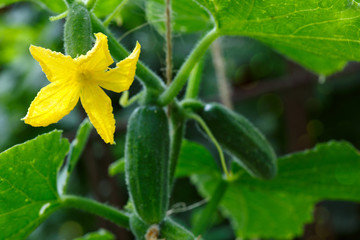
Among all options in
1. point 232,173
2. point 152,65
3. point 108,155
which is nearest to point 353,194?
point 232,173

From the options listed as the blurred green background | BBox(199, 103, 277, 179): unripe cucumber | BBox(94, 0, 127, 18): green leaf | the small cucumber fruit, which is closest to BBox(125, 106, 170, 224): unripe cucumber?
the small cucumber fruit

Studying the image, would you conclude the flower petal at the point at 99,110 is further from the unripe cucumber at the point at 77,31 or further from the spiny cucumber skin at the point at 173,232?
the spiny cucumber skin at the point at 173,232

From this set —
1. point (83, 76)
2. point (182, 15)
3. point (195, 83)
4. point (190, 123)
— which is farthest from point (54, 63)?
point (190, 123)

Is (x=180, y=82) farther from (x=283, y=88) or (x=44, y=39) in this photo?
(x=44, y=39)

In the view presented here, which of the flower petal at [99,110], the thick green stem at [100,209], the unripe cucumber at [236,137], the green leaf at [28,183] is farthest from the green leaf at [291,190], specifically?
the flower petal at [99,110]

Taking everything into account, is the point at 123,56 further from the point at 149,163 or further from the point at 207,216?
the point at 207,216

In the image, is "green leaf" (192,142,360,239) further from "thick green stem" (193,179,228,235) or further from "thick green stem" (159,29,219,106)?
"thick green stem" (159,29,219,106)
